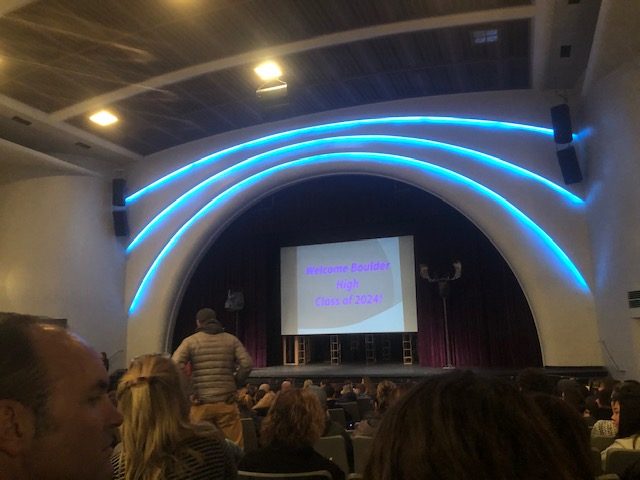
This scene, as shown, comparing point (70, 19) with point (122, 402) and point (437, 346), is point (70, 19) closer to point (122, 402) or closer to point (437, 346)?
point (122, 402)

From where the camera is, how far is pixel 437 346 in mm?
9891

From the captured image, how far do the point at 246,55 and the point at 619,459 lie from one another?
6.16 m

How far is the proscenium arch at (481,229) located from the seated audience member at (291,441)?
593 centimetres

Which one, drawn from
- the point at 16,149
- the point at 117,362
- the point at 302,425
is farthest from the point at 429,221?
the point at 302,425

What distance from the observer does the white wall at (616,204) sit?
19.3 ft

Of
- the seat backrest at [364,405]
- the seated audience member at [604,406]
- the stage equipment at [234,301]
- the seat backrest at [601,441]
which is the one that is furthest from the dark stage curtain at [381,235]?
the seat backrest at [601,441]

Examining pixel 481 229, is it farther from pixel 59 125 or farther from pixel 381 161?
pixel 59 125

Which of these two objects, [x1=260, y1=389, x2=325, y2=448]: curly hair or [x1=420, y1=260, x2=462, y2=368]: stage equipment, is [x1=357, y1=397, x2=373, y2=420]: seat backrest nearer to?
[x1=260, y1=389, x2=325, y2=448]: curly hair

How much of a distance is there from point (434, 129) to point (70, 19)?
17.5 feet

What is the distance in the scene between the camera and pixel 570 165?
720 centimetres

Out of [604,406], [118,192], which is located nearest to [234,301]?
[118,192]

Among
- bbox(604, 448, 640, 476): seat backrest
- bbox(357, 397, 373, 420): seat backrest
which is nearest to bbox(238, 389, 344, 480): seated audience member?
bbox(604, 448, 640, 476): seat backrest

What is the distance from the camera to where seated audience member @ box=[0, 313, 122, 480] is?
33.2 inches

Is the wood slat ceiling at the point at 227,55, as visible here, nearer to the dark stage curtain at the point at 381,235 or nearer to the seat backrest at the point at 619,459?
the dark stage curtain at the point at 381,235
